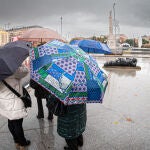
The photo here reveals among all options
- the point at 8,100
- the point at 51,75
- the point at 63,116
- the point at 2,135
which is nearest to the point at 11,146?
the point at 2,135

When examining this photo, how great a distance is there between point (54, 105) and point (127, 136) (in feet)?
6.44

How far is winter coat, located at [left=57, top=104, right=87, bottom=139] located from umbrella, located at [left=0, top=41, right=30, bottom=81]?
88 centimetres

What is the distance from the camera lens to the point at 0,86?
3547 mm

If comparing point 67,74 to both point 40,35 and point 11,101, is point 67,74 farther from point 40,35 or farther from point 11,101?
point 40,35

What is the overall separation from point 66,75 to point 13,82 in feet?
3.63

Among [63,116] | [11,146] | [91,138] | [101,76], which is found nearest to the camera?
[101,76]

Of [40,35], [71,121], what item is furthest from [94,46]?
[40,35]

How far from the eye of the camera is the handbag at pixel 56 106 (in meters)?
3.23

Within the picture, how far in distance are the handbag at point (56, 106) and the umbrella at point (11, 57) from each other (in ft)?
1.96

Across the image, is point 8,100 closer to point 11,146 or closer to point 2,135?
point 11,146

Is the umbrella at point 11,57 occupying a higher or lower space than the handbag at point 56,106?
higher

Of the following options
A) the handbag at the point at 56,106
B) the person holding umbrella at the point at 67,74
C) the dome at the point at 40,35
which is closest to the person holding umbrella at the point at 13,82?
the person holding umbrella at the point at 67,74

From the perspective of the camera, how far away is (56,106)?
3232 millimetres

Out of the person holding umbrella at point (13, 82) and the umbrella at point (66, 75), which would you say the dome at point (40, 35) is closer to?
the person holding umbrella at point (13, 82)
